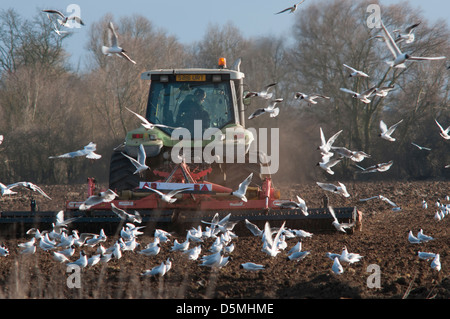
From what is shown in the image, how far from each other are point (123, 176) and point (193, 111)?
1.42 meters

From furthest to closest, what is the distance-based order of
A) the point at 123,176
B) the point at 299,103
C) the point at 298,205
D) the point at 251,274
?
the point at 299,103 < the point at 123,176 < the point at 298,205 < the point at 251,274

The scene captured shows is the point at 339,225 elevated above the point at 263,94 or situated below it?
below

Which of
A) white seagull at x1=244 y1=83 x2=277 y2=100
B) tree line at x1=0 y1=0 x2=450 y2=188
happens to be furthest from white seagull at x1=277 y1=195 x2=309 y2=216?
tree line at x1=0 y1=0 x2=450 y2=188

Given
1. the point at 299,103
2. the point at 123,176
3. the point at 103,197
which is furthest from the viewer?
the point at 299,103

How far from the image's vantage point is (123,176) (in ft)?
29.6

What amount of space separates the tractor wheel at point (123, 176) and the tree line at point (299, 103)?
16.5 meters

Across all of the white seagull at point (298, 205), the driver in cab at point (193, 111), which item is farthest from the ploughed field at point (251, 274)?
the driver in cab at point (193, 111)

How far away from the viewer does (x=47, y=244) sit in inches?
262

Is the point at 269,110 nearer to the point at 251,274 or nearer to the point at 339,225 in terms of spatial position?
the point at 339,225

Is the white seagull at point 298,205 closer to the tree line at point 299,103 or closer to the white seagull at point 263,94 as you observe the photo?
the white seagull at point 263,94

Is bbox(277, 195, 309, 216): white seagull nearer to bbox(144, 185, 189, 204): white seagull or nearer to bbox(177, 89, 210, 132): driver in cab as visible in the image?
bbox(144, 185, 189, 204): white seagull

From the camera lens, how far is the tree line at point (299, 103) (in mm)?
26156

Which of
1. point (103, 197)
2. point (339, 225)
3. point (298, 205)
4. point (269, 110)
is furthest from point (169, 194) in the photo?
point (339, 225)
